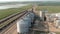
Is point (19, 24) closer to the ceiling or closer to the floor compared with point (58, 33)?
closer to the ceiling

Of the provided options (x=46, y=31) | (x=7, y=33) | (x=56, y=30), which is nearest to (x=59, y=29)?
(x=56, y=30)

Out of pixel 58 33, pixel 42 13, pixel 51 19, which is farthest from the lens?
pixel 42 13

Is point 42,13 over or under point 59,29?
over

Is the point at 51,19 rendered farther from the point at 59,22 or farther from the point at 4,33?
the point at 4,33

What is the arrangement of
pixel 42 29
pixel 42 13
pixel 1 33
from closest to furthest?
pixel 1 33, pixel 42 29, pixel 42 13

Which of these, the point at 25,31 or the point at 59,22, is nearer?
the point at 25,31

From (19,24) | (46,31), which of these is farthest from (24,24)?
(46,31)

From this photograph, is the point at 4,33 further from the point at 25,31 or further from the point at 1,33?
the point at 25,31

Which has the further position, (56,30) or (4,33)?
(56,30)

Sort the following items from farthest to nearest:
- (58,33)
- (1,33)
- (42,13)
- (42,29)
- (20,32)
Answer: (42,13)
(42,29)
(58,33)
(20,32)
(1,33)
